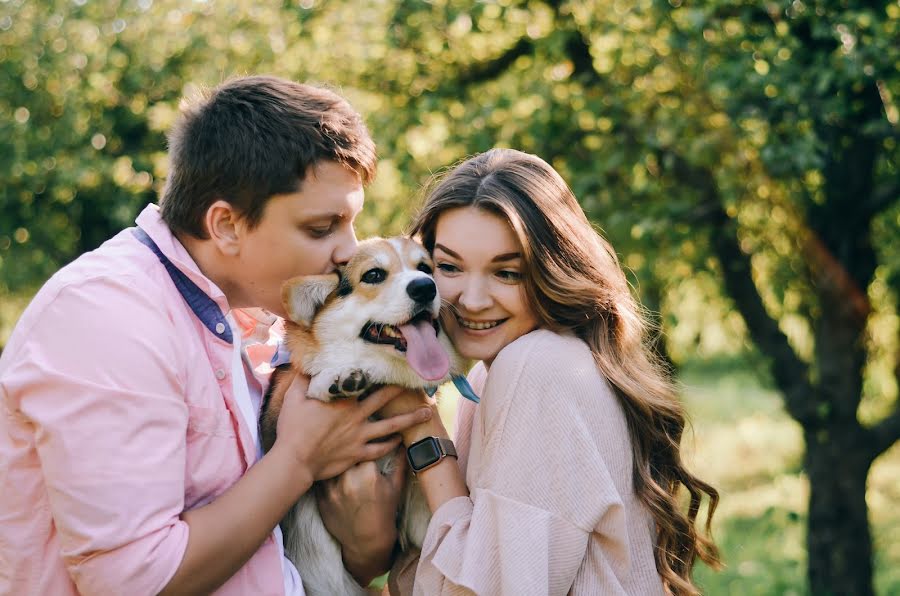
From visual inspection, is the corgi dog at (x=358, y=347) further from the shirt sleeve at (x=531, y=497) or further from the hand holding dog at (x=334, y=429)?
the shirt sleeve at (x=531, y=497)

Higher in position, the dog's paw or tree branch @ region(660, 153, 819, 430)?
the dog's paw

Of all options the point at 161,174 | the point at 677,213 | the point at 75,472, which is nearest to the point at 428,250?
the point at 75,472

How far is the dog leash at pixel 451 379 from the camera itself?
2924 mm

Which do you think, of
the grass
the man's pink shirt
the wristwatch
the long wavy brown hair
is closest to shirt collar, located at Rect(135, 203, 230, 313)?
the man's pink shirt

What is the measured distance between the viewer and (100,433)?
200cm

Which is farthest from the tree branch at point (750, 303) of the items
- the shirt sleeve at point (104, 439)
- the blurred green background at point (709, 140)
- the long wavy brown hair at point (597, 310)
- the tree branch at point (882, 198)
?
the shirt sleeve at point (104, 439)

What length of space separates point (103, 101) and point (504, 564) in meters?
7.80

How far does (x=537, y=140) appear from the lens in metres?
5.08

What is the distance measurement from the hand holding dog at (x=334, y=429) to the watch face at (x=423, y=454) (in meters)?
0.13

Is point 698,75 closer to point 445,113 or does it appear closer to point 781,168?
point 781,168

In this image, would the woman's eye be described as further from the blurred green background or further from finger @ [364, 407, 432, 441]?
the blurred green background

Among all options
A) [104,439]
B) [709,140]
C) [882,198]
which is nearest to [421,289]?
[104,439]

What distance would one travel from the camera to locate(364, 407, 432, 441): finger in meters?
2.84

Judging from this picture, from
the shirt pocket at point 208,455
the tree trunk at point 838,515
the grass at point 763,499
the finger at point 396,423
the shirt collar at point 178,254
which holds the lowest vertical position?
the grass at point 763,499
